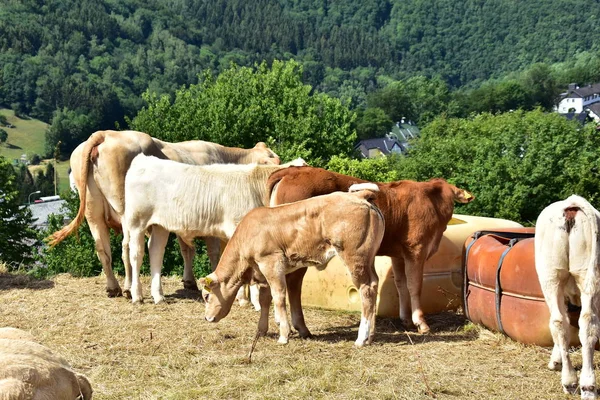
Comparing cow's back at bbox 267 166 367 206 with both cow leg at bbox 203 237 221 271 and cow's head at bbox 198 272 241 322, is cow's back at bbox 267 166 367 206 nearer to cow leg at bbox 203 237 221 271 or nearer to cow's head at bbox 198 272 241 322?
cow's head at bbox 198 272 241 322

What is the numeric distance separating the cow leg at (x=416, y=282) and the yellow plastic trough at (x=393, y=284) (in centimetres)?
83

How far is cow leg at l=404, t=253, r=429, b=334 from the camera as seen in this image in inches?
416

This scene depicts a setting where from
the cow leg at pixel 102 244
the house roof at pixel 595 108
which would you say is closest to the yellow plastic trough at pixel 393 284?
the cow leg at pixel 102 244

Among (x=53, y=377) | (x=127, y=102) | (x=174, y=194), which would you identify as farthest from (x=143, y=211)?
(x=127, y=102)

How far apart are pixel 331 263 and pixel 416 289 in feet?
5.86

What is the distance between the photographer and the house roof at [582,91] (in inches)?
6403

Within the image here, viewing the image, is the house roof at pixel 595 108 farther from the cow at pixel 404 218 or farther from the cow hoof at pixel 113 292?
the cow at pixel 404 218

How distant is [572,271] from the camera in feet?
25.5

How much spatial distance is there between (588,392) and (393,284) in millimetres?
4257

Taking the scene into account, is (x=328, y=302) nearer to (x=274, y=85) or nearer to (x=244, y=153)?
(x=244, y=153)

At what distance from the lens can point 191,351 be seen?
9398mm

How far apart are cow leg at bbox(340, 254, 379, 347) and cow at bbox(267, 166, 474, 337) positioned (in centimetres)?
91

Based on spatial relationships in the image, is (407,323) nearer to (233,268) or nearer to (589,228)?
(233,268)

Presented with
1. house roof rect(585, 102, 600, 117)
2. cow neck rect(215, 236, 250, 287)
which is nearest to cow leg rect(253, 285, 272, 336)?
cow neck rect(215, 236, 250, 287)
